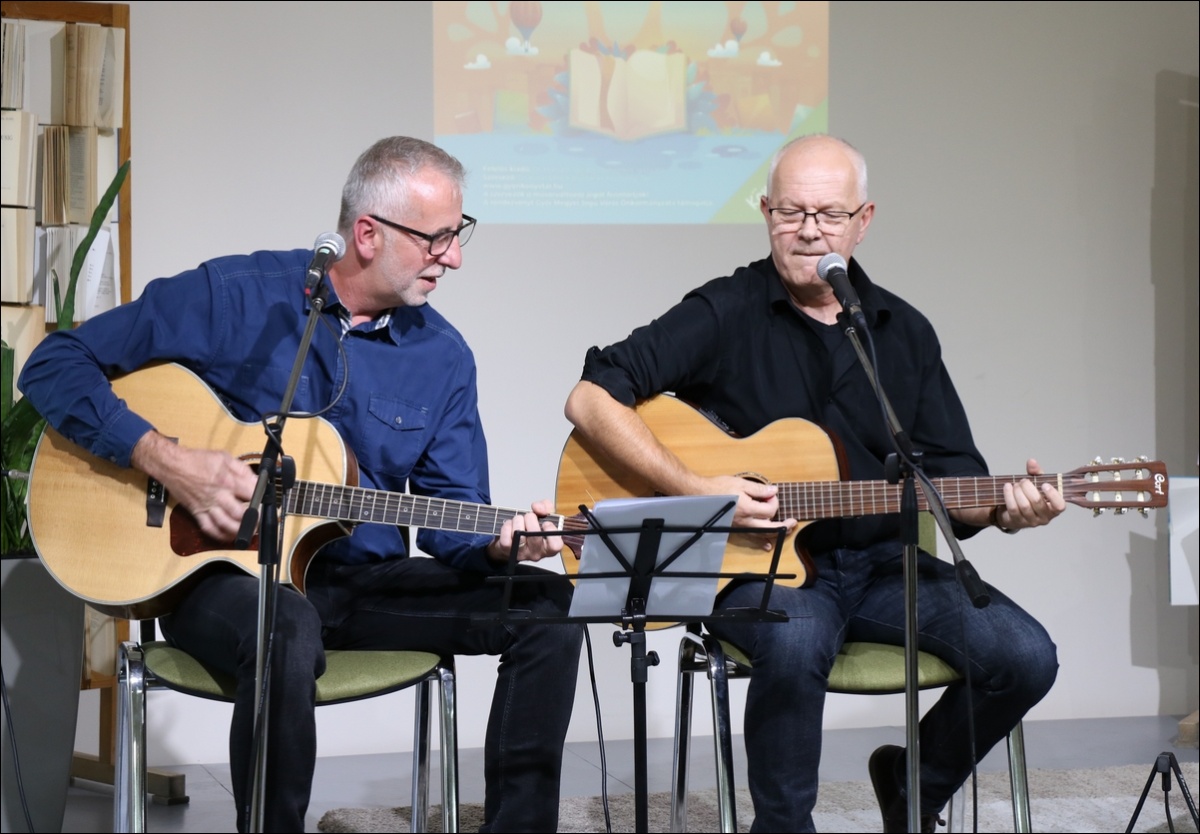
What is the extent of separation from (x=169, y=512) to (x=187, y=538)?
0.06 m

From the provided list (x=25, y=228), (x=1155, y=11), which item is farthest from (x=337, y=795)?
(x=1155, y=11)

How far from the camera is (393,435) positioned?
2629 mm

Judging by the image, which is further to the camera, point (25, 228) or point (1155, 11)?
point (1155, 11)

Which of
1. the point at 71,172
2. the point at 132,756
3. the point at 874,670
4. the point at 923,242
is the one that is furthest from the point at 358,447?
the point at 923,242

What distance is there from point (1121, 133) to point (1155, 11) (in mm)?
446

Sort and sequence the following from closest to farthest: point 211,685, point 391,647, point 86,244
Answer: point 211,685, point 391,647, point 86,244

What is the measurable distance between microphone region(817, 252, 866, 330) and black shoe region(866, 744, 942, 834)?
106 cm

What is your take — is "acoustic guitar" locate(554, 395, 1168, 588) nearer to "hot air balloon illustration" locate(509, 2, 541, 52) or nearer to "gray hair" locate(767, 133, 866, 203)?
"gray hair" locate(767, 133, 866, 203)

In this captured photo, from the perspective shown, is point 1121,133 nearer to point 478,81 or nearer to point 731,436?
point 478,81

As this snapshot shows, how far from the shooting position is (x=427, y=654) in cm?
246

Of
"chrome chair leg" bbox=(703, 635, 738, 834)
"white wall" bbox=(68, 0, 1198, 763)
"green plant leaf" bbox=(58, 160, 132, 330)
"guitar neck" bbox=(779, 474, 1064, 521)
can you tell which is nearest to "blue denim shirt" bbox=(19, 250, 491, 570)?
"chrome chair leg" bbox=(703, 635, 738, 834)

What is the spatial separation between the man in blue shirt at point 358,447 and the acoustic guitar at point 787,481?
23cm

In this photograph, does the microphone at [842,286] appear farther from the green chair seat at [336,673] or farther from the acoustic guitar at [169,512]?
the green chair seat at [336,673]

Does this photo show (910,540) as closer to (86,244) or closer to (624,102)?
(86,244)
